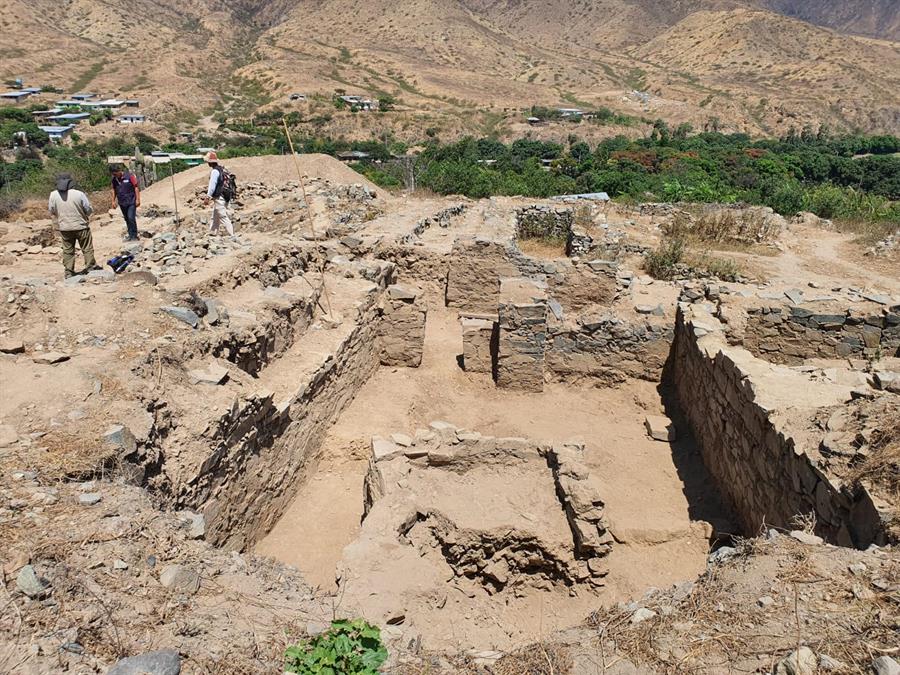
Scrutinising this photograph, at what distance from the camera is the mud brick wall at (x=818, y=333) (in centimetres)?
745

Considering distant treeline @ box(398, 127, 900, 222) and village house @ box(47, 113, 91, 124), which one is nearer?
distant treeline @ box(398, 127, 900, 222)

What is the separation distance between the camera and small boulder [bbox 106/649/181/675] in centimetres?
253

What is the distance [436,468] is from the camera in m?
5.56

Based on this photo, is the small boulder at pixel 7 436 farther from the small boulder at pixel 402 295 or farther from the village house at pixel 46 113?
the village house at pixel 46 113

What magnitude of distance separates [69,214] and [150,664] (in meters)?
6.36

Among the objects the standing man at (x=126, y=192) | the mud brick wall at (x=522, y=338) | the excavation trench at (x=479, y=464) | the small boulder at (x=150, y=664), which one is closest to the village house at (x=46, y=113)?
the standing man at (x=126, y=192)

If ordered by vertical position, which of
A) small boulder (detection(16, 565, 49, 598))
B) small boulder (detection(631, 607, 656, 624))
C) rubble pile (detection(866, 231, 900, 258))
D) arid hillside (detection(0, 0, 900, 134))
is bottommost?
rubble pile (detection(866, 231, 900, 258))

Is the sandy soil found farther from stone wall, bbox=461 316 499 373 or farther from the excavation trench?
stone wall, bbox=461 316 499 373

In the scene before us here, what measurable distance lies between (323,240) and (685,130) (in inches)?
1731

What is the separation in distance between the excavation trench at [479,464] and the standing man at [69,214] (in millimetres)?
2002

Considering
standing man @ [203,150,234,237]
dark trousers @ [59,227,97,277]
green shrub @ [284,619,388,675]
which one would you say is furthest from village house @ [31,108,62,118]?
green shrub @ [284,619,388,675]

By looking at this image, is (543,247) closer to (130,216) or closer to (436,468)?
(130,216)

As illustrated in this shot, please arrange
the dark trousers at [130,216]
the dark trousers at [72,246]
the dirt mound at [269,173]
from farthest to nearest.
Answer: the dirt mound at [269,173], the dark trousers at [130,216], the dark trousers at [72,246]

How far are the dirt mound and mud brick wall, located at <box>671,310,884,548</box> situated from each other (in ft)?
44.5
